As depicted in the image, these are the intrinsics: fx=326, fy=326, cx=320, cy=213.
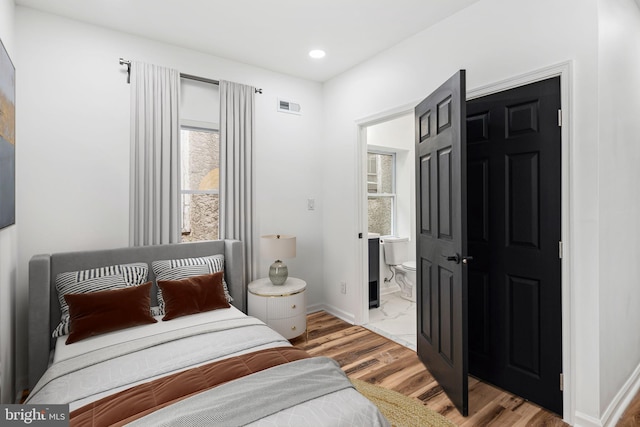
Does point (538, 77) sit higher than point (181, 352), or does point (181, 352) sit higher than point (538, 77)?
point (538, 77)

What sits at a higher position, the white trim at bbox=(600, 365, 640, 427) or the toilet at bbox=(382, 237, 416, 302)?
the toilet at bbox=(382, 237, 416, 302)

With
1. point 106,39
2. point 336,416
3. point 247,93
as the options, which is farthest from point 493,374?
point 106,39

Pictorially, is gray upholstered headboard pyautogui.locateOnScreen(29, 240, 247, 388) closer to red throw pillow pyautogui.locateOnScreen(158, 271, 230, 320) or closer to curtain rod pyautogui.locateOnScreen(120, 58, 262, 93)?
red throw pillow pyautogui.locateOnScreen(158, 271, 230, 320)

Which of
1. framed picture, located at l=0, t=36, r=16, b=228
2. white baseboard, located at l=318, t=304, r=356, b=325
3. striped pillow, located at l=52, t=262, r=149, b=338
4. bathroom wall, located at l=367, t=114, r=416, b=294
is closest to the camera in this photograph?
framed picture, located at l=0, t=36, r=16, b=228

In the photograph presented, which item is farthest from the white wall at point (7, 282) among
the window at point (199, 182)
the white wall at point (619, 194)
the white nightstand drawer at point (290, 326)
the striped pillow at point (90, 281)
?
the white wall at point (619, 194)

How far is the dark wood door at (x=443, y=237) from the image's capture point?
198 centimetres

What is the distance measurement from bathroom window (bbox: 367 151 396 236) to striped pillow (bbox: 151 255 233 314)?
2473 mm

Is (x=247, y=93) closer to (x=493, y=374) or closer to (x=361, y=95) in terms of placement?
(x=361, y=95)

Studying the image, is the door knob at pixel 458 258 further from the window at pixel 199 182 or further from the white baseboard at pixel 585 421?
the window at pixel 199 182

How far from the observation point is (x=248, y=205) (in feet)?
11.0

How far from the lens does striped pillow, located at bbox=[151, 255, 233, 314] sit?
263cm

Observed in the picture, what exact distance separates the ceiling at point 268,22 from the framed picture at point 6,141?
85 centimetres

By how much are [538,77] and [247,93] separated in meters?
2.54

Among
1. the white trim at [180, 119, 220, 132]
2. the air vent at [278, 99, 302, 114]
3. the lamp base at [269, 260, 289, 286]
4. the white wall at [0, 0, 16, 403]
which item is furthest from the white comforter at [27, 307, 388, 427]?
the air vent at [278, 99, 302, 114]
